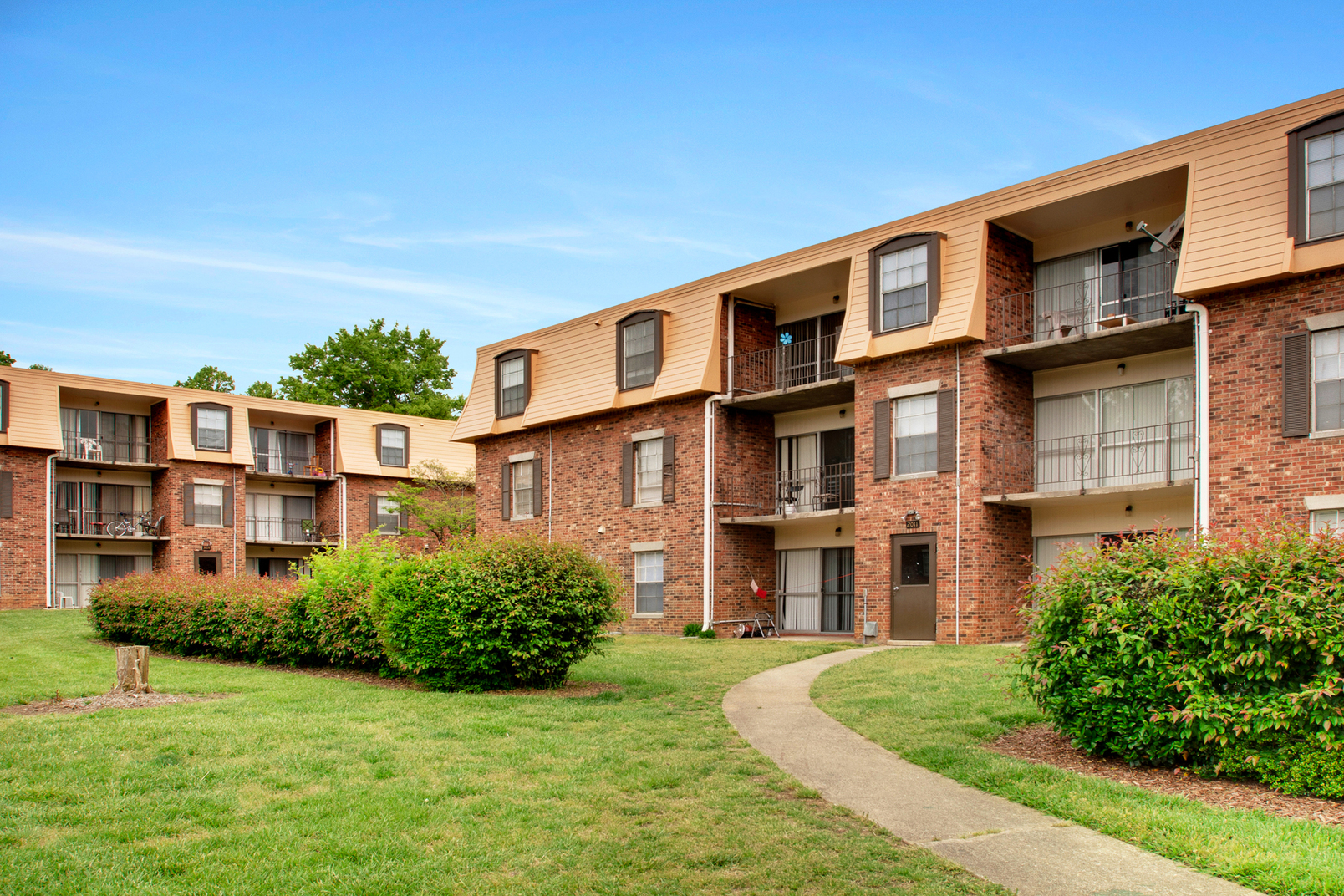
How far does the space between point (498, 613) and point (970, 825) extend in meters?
7.02

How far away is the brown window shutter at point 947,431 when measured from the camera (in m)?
19.0

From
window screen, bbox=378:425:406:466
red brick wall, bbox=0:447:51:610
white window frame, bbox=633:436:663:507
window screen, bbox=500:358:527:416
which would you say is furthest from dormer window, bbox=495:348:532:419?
red brick wall, bbox=0:447:51:610

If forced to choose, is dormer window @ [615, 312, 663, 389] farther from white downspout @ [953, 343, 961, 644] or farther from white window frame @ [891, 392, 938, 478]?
white downspout @ [953, 343, 961, 644]

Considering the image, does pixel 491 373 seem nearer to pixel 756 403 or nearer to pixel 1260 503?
pixel 756 403

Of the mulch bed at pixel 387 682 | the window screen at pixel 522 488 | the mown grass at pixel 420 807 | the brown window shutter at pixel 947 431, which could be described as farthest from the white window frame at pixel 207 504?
the brown window shutter at pixel 947 431

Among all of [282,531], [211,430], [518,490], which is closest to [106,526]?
[211,430]

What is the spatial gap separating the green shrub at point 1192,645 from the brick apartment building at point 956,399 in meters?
2.56

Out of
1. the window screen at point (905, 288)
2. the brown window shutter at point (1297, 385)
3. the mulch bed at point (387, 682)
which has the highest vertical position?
the window screen at point (905, 288)

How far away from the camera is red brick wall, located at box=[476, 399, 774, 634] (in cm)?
2350

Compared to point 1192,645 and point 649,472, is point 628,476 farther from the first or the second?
point 1192,645

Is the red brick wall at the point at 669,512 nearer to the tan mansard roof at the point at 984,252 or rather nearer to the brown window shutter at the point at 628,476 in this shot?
the brown window shutter at the point at 628,476

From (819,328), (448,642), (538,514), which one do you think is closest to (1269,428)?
(819,328)

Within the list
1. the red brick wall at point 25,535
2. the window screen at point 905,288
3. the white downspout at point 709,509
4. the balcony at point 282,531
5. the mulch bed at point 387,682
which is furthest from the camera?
the balcony at point 282,531

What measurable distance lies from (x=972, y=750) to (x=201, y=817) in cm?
579
